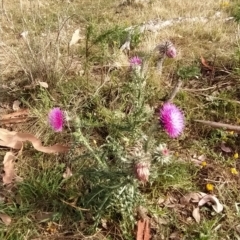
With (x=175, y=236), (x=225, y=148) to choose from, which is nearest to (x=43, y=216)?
(x=175, y=236)

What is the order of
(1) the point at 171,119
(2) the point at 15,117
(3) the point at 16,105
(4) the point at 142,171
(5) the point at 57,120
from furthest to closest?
1. (3) the point at 16,105
2. (2) the point at 15,117
3. (5) the point at 57,120
4. (1) the point at 171,119
5. (4) the point at 142,171

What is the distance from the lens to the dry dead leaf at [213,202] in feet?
7.64

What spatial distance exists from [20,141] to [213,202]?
47.1 inches

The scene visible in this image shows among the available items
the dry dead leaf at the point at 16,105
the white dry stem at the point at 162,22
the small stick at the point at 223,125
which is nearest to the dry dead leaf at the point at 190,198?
the small stick at the point at 223,125

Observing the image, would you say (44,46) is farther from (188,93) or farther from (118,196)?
(118,196)

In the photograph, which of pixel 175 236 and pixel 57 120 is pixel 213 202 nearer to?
pixel 175 236

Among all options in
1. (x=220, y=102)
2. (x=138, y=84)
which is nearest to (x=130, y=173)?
(x=138, y=84)

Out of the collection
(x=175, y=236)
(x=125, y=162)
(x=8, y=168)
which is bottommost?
(x=175, y=236)

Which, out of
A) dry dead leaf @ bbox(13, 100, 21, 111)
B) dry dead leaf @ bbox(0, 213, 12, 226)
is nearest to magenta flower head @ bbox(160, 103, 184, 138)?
dry dead leaf @ bbox(0, 213, 12, 226)

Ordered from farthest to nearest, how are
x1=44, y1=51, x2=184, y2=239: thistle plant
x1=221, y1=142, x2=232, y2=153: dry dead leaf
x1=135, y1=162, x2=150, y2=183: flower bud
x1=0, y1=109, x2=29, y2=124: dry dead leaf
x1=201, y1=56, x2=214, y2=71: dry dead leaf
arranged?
x1=201, y1=56, x2=214, y2=71: dry dead leaf < x1=0, y1=109, x2=29, y2=124: dry dead leaf < x1=221, y1=142, x2=232, y2=153: dry dead leaf < x1=44, y1=51, x2=184, y2=239: thistle plant < x1=135, y1=162, x2=150, y2=183: flower bud

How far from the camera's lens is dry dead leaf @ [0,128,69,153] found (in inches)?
98.6

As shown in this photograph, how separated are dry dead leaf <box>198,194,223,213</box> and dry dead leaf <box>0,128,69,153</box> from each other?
2.71ft

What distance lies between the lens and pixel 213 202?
2367mm

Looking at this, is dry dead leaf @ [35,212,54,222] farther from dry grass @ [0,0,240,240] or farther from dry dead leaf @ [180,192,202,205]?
dry dead leaf @ [180,192,202,205]
